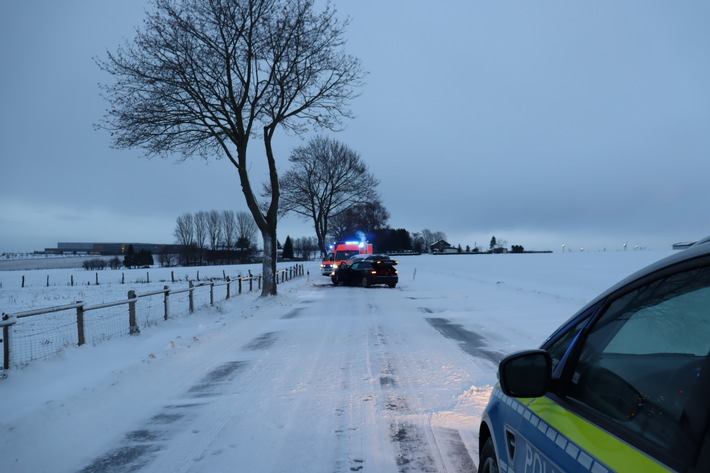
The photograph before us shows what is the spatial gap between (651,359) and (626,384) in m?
0.21

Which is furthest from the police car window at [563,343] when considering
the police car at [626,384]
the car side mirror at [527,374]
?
the car side mirror at [527,374]

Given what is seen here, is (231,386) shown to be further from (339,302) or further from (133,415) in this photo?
(339,302)

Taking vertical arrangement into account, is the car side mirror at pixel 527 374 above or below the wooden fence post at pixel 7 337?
above

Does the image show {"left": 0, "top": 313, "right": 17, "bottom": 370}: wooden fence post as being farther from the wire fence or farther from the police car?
the police car

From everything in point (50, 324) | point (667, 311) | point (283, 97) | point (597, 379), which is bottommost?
point (50, 324)

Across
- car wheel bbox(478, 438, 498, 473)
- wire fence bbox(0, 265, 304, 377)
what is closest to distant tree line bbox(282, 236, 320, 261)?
wire fence bbox(0, 265, 304, 377)

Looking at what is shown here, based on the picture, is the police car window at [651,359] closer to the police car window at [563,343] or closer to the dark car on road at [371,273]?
the police car window at [563,343]

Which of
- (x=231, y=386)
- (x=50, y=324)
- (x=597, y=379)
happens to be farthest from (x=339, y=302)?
(x=597, y=379)

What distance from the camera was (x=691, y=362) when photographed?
190cm

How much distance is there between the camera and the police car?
5.27ft

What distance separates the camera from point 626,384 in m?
2.04

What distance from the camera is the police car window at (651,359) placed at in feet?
5.59

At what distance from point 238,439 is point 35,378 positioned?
4114mm

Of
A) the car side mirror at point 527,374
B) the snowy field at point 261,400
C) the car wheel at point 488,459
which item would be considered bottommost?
the snowy field at point 261,400
